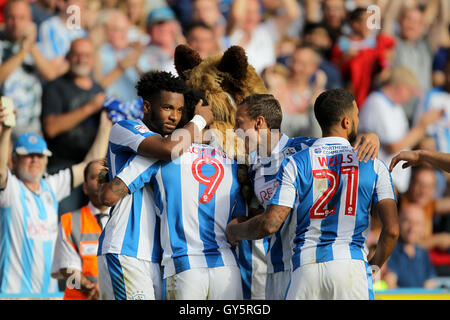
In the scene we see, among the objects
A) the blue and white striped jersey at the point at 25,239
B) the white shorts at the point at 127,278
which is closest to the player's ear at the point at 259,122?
the white shorts at the point at 127,278

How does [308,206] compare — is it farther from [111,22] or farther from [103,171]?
[111,22]

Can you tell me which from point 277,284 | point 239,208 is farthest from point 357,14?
point 277,284

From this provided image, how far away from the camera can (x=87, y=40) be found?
26.1ft

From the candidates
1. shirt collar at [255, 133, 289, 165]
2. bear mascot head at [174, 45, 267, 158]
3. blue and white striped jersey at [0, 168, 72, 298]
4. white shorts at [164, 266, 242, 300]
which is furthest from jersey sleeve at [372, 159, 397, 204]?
blue and white striped jersey at [0, 168, 72, 298]

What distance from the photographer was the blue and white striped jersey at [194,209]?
418 centimetres

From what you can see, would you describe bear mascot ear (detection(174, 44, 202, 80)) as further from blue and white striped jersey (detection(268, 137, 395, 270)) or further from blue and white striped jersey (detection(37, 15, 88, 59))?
blue and white striped jersey (detection(37, 15, 88, 59))

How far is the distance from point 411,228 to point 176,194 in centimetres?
516

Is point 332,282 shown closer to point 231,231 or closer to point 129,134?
point 231,231

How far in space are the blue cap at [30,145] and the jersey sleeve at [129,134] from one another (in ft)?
9.73

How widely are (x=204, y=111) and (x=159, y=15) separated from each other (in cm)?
441

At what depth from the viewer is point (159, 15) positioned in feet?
28.2

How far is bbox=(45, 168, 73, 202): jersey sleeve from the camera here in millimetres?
7367

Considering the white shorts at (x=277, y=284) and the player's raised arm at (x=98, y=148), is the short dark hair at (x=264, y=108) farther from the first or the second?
the player's raised arm at (x=98, y=148)
